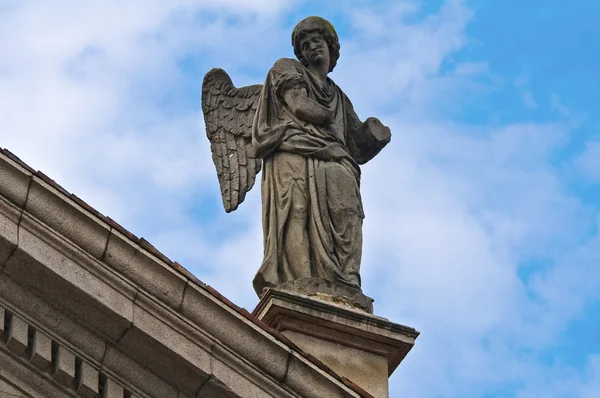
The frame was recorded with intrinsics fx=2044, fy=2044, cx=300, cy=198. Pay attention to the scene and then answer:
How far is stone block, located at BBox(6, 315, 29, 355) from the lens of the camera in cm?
1312

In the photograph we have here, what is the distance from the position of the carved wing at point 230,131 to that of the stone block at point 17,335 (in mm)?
5453

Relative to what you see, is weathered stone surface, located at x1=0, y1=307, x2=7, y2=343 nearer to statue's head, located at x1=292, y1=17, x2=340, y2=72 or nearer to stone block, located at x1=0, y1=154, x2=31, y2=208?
stone block, located at x1=0, y1=154, x2=31, y2=208

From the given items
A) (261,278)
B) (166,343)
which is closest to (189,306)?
(166,343)

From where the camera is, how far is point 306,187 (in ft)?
57.5

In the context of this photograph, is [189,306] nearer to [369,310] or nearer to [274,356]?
[274,356]

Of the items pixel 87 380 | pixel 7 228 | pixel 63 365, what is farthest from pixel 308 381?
pixel 7 228

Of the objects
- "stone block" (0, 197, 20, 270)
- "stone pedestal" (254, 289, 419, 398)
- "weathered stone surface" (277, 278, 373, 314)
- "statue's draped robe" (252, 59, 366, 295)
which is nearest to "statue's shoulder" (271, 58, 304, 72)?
"statue's draped robe" (252, 59, 366, 295)

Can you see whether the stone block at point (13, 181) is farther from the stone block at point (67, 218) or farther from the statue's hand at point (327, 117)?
the statue's hand at point (327, 117)

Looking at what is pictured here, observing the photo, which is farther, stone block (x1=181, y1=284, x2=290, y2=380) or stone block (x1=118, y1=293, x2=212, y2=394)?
stone block (x1=181, y1=284, x2=290, y2=380)

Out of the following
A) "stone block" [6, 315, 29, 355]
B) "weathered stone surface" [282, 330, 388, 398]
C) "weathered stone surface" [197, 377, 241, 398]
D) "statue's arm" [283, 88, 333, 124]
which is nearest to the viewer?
"stone block" [6, 315, 29, 355]

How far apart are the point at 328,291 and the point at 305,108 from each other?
208cm

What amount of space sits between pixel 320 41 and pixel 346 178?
5.72ft

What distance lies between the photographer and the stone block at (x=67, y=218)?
1347 cm

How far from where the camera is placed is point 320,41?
1883 centimetres
